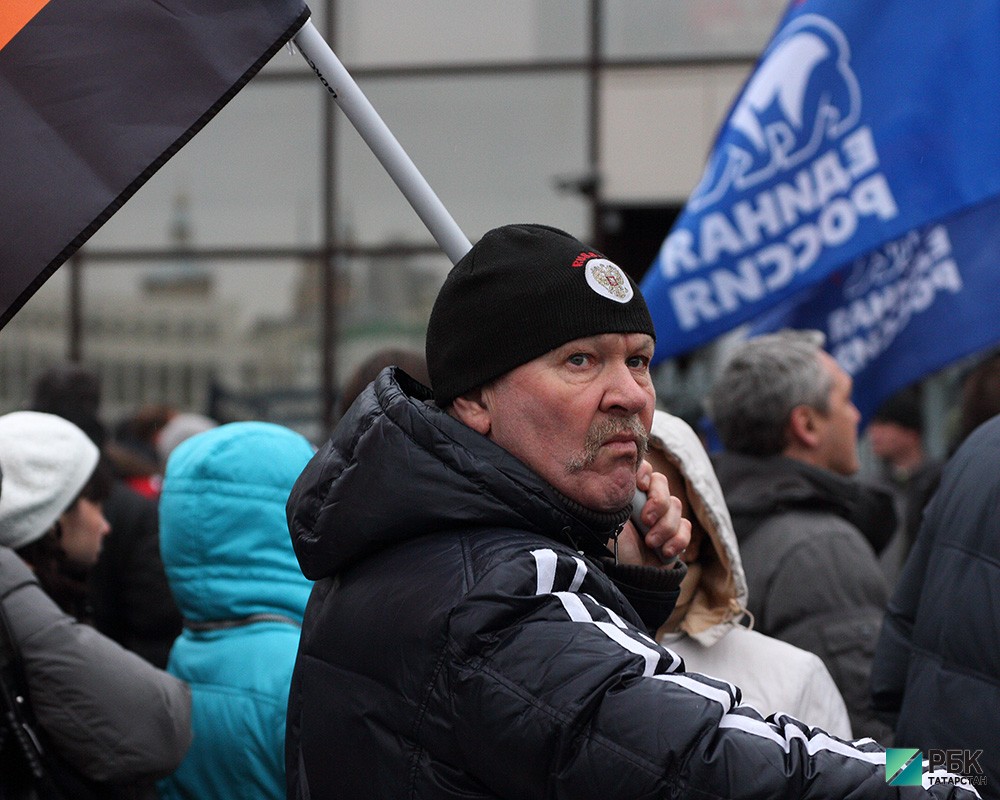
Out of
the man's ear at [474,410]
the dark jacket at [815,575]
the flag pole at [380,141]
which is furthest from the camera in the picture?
the dark jacket at [815,575]

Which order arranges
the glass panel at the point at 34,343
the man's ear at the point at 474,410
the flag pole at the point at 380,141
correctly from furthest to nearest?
1. the glass panel at the point at 34,343
2. the flag pole at the point at 380,141
3. the man's ear at the point at 474,410

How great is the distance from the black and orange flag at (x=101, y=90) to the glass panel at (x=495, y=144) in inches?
321

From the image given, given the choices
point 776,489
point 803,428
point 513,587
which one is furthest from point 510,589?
point 803,428

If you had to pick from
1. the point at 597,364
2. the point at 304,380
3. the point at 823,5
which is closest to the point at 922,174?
the point at 823,5

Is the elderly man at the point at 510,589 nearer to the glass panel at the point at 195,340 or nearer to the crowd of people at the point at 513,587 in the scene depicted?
the crowd of people at the point at 513,587

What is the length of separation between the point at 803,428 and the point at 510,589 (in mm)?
2479

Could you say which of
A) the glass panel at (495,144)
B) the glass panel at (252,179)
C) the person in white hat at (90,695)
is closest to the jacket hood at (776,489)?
the person in white hat at (90,695)

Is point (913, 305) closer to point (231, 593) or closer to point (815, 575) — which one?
point (815, 575)

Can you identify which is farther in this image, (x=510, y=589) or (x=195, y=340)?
(x=195, y=340)

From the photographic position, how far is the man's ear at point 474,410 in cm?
179

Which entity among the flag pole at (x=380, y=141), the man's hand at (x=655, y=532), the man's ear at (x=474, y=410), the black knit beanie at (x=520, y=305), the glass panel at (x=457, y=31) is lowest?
the man's hand at (x=655, y=532)

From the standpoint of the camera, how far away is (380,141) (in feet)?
7.04

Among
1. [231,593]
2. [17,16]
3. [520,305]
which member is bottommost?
[231,593]

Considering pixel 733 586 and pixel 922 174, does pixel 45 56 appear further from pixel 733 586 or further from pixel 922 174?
pixel 922 174
